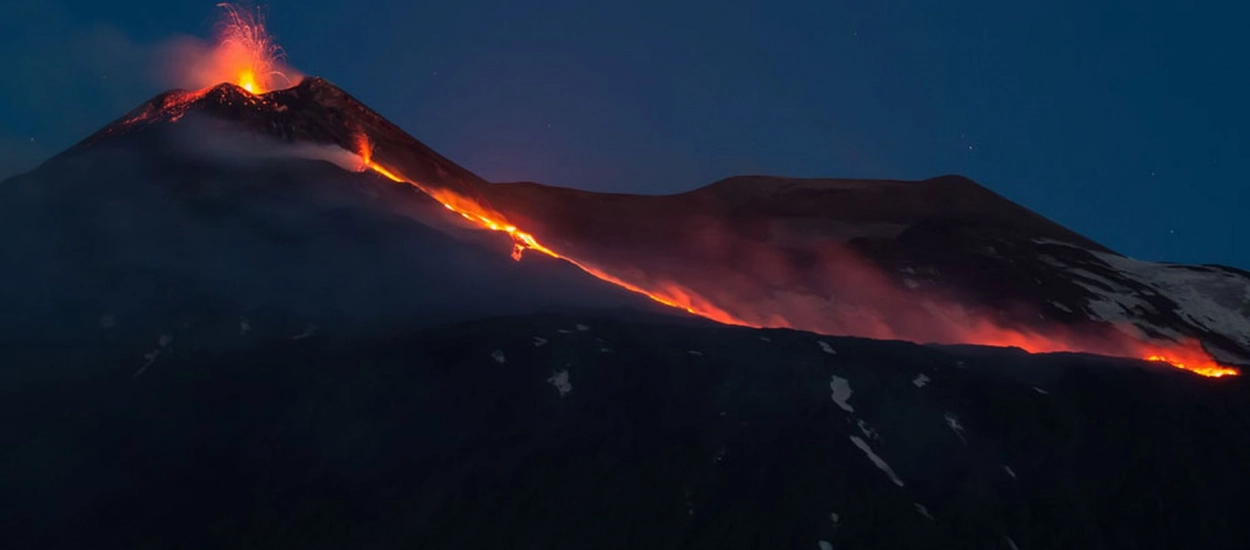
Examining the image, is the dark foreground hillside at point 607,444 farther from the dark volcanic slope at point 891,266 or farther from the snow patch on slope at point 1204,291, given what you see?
the snow patch on slope at point 1204,291

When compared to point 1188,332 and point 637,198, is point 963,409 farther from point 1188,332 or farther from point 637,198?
point 637,198

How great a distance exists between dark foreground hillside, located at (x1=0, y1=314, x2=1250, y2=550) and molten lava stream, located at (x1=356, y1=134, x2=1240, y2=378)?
8.24 meters

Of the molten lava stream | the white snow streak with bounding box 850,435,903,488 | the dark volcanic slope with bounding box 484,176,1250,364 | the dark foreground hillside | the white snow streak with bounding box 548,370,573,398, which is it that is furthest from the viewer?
the dark volcanic slope with bounding box 484,176,1250,364

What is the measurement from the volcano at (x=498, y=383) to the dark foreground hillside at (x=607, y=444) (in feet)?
0.41

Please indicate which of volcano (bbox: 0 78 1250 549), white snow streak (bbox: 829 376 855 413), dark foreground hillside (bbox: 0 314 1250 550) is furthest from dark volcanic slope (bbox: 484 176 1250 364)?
white snow streak (bbox: 829 376 855 413)

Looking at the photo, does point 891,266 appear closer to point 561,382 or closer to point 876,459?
point 876,459

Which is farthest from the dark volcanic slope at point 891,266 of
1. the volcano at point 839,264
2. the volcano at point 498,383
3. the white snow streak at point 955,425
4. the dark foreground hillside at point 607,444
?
the white snow streak at point 955,425

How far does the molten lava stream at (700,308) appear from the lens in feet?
201

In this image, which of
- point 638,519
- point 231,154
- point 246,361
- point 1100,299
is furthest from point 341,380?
point 1100,299

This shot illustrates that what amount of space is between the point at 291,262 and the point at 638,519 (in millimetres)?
24418

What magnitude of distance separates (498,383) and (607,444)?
18.9ft

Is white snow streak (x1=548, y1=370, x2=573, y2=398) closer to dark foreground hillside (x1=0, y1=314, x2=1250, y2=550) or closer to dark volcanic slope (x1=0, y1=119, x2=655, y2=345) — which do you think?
dark foreground hillside (x1=0, y1=314, x2=1250, y2=550)

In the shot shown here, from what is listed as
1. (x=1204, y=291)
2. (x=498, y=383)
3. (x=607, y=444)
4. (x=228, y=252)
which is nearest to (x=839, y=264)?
(x=1204, y=291)

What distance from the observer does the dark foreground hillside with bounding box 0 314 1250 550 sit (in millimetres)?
41875
